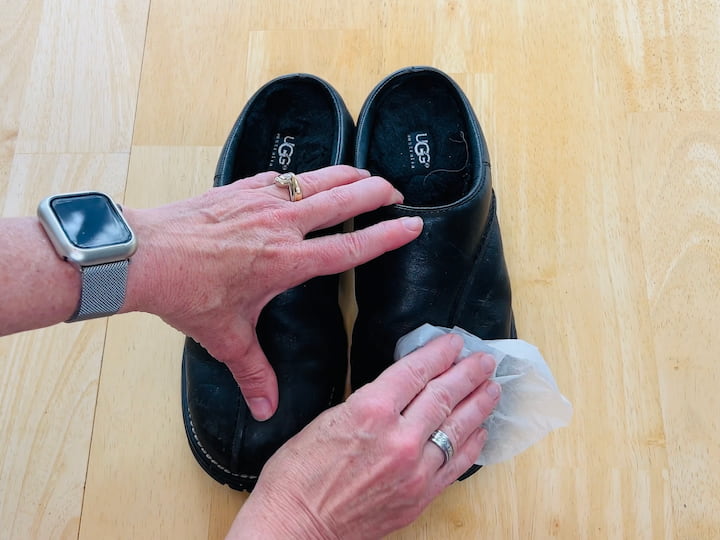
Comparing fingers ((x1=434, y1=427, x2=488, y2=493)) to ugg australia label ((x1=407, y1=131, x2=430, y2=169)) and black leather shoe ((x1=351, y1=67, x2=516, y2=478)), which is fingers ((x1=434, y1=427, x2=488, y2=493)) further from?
ugg australia label ((x1=407, y1=131, x2=430, y2=169))

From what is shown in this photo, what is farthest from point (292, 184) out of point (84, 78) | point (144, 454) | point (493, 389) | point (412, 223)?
point (84, 78)

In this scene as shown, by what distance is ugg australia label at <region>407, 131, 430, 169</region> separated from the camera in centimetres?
103

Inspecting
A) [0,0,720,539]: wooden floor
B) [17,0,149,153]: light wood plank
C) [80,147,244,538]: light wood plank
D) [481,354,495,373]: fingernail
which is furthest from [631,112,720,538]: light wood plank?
[17,0,149,153]: light wood plank

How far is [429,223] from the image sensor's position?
86 centimetres

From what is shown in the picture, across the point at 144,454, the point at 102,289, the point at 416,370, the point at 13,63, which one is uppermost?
the point at 13,63

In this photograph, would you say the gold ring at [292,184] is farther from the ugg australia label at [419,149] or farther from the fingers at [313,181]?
the ugg australia label at [419,149]

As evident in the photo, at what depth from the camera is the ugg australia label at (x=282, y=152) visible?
1064 millimetres

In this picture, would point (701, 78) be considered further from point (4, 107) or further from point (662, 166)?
point (4, 107)

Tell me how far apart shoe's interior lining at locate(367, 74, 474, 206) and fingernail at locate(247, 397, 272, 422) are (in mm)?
395

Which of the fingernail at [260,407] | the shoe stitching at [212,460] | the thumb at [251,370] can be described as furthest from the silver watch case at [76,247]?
the shoe stitching at [212,460]

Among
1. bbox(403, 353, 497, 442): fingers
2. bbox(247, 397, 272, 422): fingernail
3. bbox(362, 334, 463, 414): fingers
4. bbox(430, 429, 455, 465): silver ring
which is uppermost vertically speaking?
bbox(362, 334, 463, 414): fingers

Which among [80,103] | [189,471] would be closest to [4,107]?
[80,103]

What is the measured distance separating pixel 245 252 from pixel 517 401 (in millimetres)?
437

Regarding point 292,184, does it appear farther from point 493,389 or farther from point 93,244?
point 493,389
